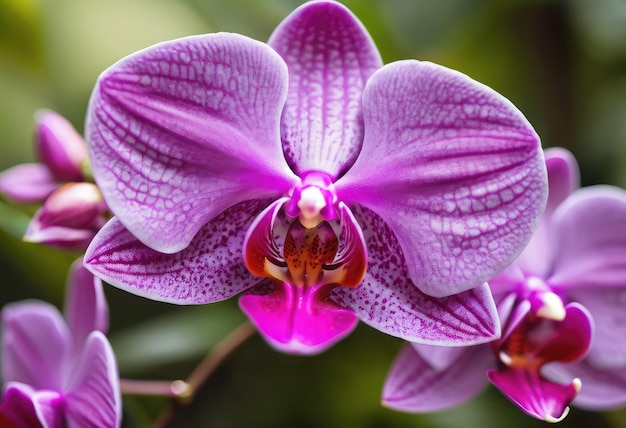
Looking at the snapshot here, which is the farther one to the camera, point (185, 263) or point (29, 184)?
point (29, 184)

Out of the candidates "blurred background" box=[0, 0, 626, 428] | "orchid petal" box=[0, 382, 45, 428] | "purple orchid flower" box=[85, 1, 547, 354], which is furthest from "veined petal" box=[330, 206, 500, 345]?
"blurred background" box=[0, 0, 626, 428]

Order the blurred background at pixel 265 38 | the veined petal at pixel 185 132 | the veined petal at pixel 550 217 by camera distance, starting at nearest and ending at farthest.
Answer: the veined petal at pixel 185 132 → the veined petal at pixel 550 217 → the blurred background at pixel 265 38

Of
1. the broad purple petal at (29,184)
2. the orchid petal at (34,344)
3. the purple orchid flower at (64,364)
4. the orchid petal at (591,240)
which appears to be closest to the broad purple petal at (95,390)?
the purple orchid flower at (64,364)

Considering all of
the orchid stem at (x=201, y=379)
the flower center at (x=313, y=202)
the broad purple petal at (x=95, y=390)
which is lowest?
the orchid stem at (x=201, y=379)

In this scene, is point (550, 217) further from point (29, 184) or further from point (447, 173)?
point (29, 184)

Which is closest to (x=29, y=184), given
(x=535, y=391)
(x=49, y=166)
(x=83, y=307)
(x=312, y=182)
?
(x=49, y=166)

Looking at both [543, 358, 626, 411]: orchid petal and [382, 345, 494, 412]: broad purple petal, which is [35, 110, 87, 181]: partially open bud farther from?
[543, 358, 626, 411]: orchid petal

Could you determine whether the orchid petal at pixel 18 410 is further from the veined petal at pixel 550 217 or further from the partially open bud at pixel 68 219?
the veined petal at pixel 550 217
